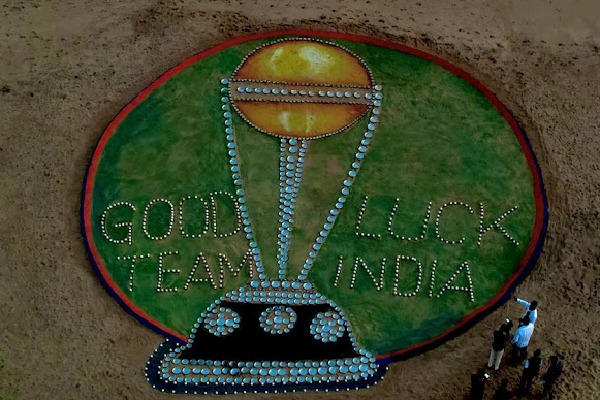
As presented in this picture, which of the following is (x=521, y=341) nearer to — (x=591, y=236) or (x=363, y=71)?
(x=591, y=236)

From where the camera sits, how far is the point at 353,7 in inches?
362

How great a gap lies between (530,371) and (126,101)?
605 cm

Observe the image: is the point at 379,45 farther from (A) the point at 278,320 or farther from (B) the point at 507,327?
(B) the point at 507,327

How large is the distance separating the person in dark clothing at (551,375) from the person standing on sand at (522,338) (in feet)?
1.09

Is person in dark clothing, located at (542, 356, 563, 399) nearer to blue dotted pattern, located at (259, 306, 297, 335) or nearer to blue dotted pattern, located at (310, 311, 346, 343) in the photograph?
blue dotted pattern, located at (310, 311, 346, 343)

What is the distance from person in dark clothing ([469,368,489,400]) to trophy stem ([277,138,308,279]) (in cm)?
255

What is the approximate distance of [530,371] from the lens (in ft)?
22.2

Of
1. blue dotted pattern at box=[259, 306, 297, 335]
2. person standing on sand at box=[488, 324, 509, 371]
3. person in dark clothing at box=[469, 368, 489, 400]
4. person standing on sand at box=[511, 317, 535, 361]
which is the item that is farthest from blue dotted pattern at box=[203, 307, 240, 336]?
person standing on sand at box=[511, 317, 535, 361]

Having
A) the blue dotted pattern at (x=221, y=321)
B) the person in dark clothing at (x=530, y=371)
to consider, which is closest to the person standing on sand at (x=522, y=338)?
the person in dark clothing at (x=530, y=371)

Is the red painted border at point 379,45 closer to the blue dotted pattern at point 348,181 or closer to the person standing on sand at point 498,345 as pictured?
the person standing on sand at point 498,345

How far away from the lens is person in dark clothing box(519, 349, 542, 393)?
21.9 ft

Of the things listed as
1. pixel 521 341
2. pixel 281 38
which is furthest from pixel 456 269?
pixel 281 38

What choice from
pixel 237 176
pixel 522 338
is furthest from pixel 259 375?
pixel 522 338

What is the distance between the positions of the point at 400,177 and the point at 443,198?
603 millimetres
